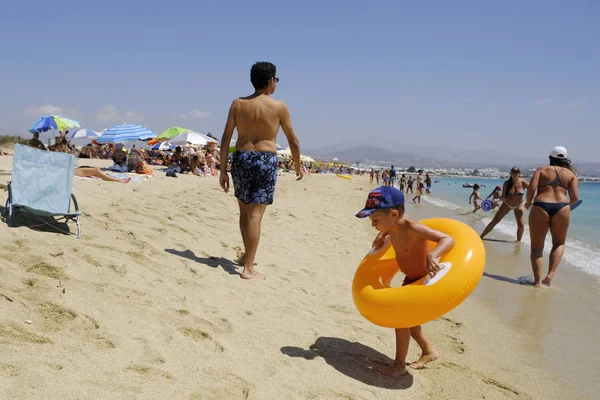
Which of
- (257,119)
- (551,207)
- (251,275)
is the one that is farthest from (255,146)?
(551,207)

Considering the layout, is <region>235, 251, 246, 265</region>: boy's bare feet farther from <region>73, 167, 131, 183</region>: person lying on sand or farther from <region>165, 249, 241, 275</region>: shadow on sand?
<region>73, 167, 131, 183</region>: person lying on sand

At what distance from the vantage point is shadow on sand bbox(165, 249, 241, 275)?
402 centimetres

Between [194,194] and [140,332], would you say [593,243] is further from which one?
[140,332]

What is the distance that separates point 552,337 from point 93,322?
3.30 meters

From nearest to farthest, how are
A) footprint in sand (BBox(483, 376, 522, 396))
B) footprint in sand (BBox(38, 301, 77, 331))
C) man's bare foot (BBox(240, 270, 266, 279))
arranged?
1. footprint in sand (BBox(38, 301, 77, 331))
2. footprint in sand (BBox(483, 376, 522, 396))
3. man's bare foot (BBox(240, 270, 266, 279))

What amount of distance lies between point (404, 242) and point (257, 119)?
5.53ft

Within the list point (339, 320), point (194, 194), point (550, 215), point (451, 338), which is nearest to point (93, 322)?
point (339, 320)

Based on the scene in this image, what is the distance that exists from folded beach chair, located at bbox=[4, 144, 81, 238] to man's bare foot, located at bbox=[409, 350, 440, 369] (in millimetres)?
2878

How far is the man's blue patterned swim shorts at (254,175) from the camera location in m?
3.77

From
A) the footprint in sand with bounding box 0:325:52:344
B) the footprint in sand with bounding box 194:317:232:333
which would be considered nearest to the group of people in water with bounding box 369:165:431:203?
the footprint in sand with bounding box 194:317:232:333

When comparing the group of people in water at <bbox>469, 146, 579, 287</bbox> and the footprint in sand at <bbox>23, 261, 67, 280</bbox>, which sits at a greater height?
the group of people in water at <bbox>469, 146, 579, 287</bbox>

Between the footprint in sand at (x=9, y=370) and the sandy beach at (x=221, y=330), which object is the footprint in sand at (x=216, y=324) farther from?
the footprint in sand at (x=9, y=370)

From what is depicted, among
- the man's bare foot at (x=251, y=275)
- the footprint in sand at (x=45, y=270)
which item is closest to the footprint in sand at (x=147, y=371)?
the footprint in sand at (x=45, y=270)

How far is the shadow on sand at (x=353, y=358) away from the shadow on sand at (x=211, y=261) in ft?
4.33
